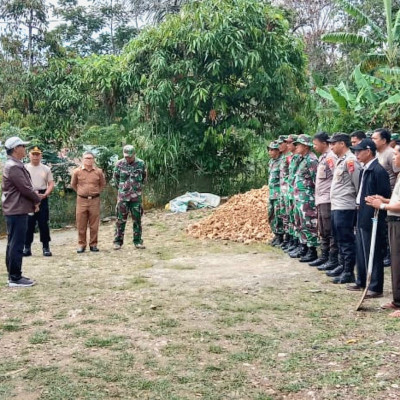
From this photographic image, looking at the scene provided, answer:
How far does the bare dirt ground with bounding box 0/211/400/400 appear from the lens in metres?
3.40

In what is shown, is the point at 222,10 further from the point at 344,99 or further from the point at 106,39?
the point at 106,39

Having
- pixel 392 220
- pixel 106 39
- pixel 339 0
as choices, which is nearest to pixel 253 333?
pixel 392 220

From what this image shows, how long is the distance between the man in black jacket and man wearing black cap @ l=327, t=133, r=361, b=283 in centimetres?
36

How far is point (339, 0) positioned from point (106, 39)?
690 inches

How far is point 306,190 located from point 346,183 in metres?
1.06

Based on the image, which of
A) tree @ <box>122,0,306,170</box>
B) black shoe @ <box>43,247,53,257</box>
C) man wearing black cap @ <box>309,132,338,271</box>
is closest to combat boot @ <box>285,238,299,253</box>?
man wearing black cap @ <box>309,132,338,271</box>

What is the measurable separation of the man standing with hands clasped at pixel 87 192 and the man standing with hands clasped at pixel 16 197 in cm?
210

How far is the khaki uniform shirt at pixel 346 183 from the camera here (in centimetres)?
570

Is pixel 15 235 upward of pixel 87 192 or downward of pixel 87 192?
downward

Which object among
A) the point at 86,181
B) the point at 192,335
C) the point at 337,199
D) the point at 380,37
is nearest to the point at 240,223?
the point at 86,181

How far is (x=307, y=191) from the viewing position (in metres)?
6.83

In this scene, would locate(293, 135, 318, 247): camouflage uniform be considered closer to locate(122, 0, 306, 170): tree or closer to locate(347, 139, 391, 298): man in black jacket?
locate(347, 139, 391, 298): man in black jacket

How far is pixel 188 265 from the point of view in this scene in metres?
7.26

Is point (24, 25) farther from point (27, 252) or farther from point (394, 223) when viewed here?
point (394, 223)
